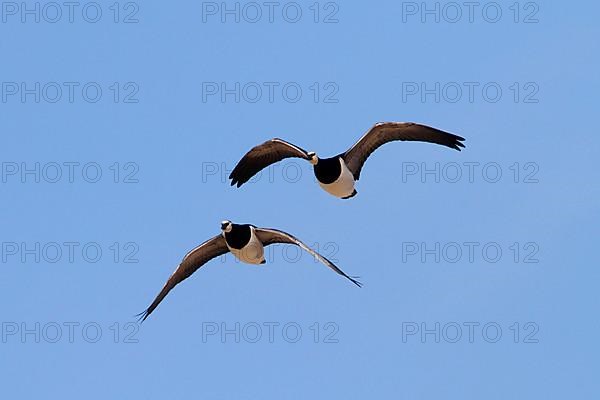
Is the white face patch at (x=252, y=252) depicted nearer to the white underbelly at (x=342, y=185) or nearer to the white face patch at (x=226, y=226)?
the white face patch at (x=226, y=226)

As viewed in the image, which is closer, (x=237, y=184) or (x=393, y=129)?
(x=393, y=129)

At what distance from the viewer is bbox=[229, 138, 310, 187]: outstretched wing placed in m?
30.9

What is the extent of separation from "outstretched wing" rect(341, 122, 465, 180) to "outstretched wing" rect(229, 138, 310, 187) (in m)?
1.24

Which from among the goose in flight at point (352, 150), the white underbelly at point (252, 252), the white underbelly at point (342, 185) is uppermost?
the goose in flight at point (352, 150)

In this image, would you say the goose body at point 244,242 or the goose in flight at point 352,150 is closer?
the goose body at point 244,242

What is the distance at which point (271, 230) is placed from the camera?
28219 mm

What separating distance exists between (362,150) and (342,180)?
1206 mm

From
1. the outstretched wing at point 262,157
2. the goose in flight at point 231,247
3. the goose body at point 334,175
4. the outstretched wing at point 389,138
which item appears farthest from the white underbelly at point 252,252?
the outstretched wing at point 389,138

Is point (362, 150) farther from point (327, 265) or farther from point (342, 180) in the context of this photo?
point (327, 265)

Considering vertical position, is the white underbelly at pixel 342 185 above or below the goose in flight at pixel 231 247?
above

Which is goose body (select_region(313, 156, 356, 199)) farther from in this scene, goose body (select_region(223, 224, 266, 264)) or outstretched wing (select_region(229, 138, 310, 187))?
goose body (select_region(223, 224, 266, 264))

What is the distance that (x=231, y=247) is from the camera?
28.8 metres

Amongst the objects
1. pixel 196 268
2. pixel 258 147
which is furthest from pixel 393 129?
pixel 196 268

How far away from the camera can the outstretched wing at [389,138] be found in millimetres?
30203
